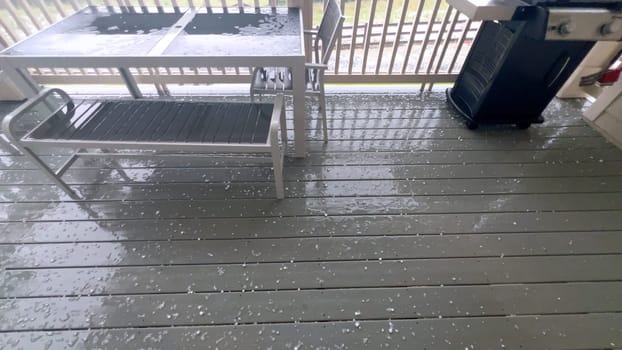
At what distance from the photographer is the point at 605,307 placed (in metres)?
1.19

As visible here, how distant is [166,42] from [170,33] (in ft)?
0.44

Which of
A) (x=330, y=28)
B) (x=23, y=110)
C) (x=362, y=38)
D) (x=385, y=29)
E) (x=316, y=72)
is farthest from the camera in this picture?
(x=362, y=38)

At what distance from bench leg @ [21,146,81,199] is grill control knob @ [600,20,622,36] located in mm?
2885

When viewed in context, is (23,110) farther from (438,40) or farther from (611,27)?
(611,27)

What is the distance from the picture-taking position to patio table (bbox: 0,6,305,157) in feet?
4.08

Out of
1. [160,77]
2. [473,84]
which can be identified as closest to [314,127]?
[473,84]

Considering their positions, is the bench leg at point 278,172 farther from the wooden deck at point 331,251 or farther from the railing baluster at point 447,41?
the railing baluster at point 447,41

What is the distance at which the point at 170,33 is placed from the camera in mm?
1449

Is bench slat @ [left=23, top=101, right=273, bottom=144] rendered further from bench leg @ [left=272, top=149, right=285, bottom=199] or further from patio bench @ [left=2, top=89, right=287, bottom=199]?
bench leg @ [left=272, top=149, right=285, bottom=199]

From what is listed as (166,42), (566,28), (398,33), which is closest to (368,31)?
(398,33)

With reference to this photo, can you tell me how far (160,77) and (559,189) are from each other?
2.92m

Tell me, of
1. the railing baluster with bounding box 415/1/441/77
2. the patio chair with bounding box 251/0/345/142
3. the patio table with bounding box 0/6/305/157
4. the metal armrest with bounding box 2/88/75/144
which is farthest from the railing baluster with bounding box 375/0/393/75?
the metal armrest with bounding box 2/88/75/144

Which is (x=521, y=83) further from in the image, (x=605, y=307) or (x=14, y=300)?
(x=14, y=300)

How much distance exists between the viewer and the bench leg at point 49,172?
1358 mm
